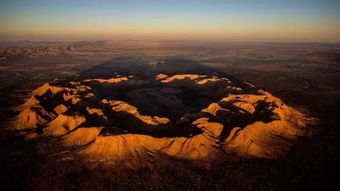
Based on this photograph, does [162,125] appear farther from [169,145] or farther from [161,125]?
[169,145]

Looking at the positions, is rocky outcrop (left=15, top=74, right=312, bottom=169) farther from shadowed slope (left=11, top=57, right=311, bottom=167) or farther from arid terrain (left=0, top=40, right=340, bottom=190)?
arid terrain (left=0, top=40, right=340, bottom=190)

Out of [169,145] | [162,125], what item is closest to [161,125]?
[162,125]

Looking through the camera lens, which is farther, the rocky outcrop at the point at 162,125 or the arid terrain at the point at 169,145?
the rocky outcrop at the point at 162,125

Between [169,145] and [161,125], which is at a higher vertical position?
[161,125]

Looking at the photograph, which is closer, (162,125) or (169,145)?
(169,145)

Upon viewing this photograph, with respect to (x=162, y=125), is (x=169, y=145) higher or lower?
lower

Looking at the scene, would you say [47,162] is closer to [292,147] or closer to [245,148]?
[245,148]

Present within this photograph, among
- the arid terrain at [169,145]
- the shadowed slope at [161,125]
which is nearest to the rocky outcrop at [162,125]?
the shadowed slope at [161,125]

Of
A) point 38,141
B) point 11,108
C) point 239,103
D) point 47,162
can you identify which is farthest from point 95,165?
point 11,108

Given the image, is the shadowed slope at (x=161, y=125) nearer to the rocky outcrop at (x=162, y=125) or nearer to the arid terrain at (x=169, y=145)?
the rocky outcrop at (x=162, y=125)

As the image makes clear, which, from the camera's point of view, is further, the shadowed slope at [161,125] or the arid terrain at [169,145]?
the shadowed slope at [161,125]

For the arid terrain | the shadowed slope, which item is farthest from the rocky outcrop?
the arid terrain
